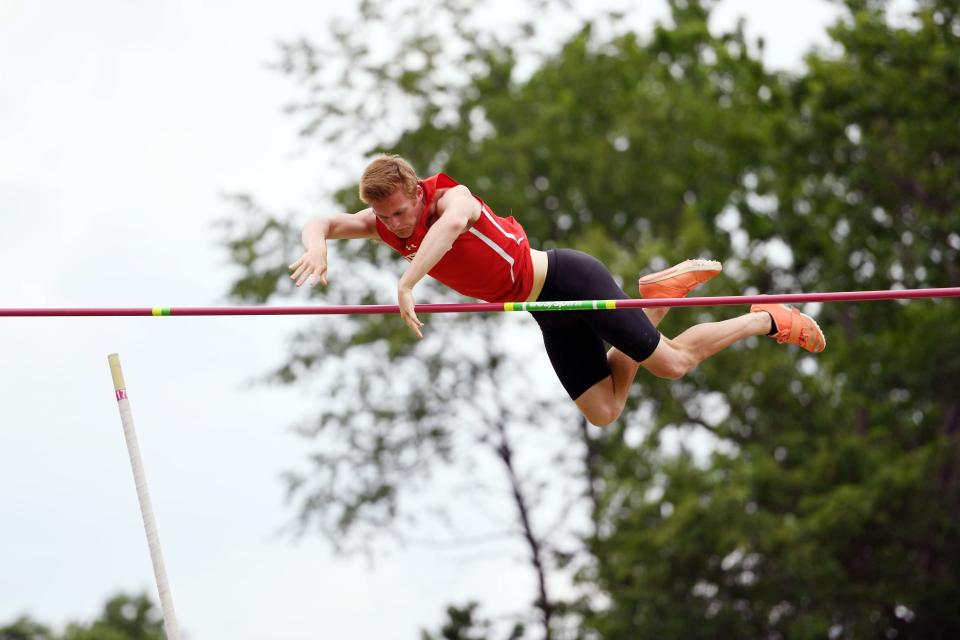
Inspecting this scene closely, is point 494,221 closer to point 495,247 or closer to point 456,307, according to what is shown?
point 495,247

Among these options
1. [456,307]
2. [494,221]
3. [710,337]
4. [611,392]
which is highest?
[494,221]

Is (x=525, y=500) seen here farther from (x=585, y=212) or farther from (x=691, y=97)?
(x=691, y=97)

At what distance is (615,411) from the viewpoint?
6.86 m

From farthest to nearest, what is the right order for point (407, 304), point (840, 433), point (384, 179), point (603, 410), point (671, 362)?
point (840, 433) → point (603, 410) → point (671, 362) → point (384, 179) → point (407, 304)

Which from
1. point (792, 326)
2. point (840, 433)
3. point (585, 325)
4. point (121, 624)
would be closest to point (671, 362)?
point (585, 325)

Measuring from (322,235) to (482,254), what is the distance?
2.26 ft

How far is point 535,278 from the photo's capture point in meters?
6.56

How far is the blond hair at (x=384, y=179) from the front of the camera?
602 centimetres

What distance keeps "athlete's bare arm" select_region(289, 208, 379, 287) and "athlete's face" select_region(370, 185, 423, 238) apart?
172 millimetres

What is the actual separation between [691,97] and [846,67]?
3.97 metres

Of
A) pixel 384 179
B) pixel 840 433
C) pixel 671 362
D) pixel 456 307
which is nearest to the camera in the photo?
pixel 384 179

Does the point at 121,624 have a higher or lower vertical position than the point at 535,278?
lower

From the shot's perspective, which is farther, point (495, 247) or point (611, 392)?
point (611, 392)

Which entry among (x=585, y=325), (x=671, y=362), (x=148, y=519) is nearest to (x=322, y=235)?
(x=585, y=325)
